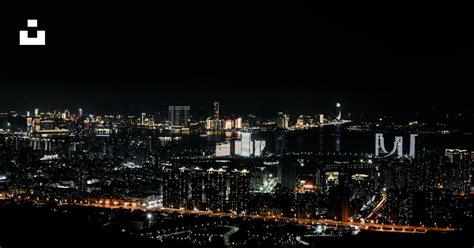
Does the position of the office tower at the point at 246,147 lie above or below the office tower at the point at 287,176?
above

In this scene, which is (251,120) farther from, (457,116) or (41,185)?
(41,185)

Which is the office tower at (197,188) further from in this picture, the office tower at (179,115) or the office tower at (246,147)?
the office tower at (179,115)

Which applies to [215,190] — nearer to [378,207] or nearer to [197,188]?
[197,188]

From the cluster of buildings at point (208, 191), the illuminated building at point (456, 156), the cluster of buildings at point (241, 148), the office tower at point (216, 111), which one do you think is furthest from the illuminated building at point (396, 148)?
the office tower at point (216, 111)

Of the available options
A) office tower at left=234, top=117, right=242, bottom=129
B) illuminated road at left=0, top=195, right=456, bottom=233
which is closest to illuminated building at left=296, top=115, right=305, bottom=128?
office tower at left=234, top=117, right=242, bottom=129

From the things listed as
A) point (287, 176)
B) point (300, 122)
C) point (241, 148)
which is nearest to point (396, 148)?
point (241, 148)

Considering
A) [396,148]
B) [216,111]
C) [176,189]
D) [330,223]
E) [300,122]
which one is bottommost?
[330,223]

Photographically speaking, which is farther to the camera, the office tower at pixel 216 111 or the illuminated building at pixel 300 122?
the illuminated building at pixel 300 122
